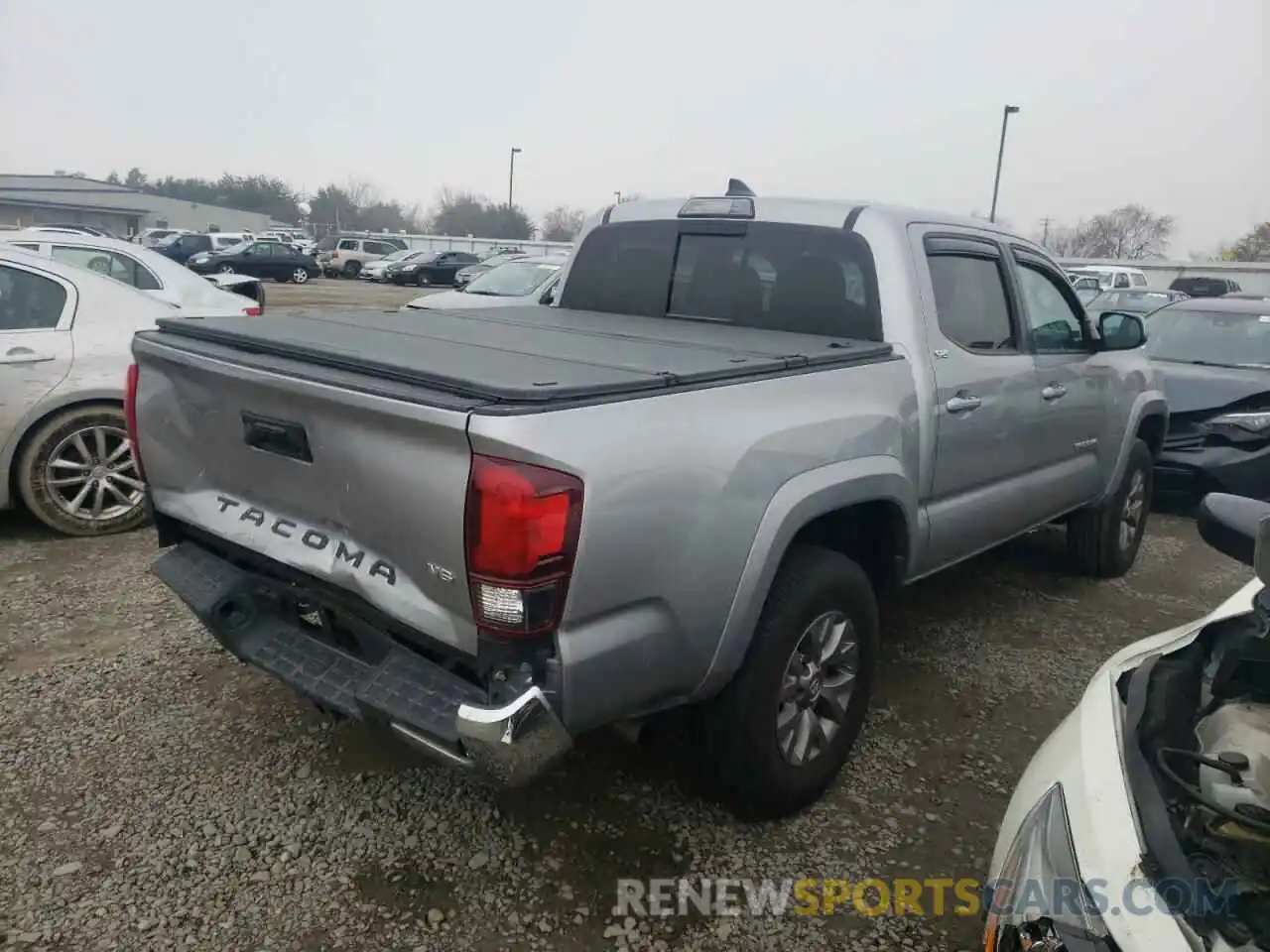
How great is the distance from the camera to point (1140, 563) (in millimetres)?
5949

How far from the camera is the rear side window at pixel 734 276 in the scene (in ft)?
12.2

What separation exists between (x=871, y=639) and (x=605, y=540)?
1388mm

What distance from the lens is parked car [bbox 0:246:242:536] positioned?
5.25m

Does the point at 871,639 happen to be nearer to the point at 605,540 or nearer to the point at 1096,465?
the point at 605,540

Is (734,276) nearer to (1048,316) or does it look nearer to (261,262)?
(1048,316)

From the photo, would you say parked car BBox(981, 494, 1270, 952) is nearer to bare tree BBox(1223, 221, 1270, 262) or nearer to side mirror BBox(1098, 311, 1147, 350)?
side mirror BBox(1098, 311, 1147, 350)

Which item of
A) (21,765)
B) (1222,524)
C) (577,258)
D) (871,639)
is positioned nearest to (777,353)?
(871,639)

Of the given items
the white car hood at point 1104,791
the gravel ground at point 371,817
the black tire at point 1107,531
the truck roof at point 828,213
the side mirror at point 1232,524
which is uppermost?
the truck roof at point 828,213

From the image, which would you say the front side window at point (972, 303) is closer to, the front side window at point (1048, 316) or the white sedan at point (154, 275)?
the front side window at point (1048, 316)

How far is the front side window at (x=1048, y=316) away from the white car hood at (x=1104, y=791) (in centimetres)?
218

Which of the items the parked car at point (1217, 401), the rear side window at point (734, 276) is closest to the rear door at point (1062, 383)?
the rear side window at point (734, 276)

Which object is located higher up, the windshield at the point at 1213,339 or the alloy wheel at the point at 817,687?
the windshield at the point at 1213,339

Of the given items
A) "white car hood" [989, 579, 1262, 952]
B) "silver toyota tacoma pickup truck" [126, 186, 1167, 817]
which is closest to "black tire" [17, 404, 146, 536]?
"silver toyota tacoma pickup truck" [126, 186, 1167, 817]

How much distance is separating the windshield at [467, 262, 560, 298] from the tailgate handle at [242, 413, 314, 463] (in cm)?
1043
